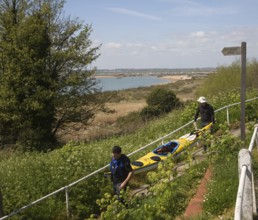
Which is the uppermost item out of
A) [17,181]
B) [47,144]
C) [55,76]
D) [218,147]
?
[55,76]

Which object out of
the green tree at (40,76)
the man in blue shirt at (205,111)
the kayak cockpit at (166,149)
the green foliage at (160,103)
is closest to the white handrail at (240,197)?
the kayak cockpit at (166,149)

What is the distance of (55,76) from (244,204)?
19991 mm

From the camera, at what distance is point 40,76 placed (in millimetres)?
21609

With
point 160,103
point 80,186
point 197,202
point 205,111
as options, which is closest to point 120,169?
point 197,202

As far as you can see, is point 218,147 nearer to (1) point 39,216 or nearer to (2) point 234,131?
(1) point 39,216

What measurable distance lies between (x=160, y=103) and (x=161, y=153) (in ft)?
80.7

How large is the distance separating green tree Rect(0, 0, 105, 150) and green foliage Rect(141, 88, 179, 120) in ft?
34.1

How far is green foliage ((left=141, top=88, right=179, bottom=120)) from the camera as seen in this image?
34469mm

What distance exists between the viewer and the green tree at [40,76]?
20875mm

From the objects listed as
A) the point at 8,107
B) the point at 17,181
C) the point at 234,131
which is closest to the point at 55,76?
the point at 8,107

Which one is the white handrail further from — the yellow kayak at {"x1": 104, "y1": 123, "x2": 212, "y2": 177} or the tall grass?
the yellow kayak at {"x1": 104, "y1": 123, "x2": 212, "y2": 177}

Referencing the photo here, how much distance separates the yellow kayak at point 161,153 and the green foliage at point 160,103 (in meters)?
22.3

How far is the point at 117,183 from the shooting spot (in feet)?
25.2

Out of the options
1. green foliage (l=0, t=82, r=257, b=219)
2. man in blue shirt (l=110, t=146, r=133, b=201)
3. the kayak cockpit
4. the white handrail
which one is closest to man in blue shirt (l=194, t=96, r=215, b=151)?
the kayak cockpit
